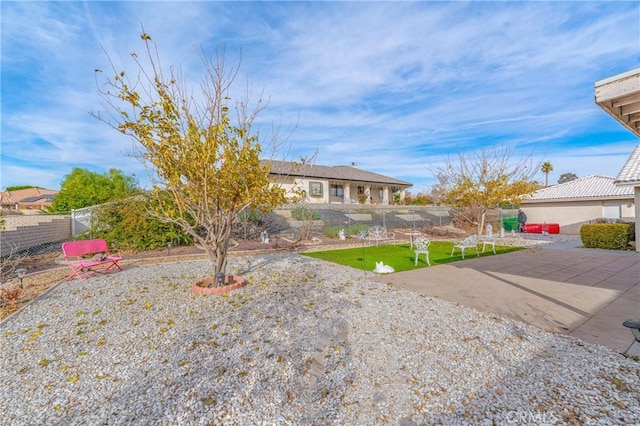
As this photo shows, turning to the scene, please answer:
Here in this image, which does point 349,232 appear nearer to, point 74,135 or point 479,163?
point 479,163

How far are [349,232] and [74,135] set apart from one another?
1370cm

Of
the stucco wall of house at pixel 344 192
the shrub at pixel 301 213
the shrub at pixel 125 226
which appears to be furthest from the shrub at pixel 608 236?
the shrub at pixel 125 226

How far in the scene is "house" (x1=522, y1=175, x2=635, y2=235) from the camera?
56.1 feet

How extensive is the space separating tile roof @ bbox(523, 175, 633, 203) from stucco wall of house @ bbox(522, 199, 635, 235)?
462 mm

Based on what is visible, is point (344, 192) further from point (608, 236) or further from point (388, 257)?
point (608, 236)

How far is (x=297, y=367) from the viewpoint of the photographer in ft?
10.8

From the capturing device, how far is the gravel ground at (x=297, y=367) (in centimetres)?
254

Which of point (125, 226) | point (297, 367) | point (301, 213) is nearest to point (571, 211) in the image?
point (301, 213)

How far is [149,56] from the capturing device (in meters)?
5.18

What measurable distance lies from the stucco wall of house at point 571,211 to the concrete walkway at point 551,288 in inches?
381

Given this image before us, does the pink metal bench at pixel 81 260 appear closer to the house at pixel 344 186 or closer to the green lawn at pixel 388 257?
the green lawn at pixel 388 257

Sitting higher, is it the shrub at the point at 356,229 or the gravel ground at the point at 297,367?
the shrub at the point at 356,229

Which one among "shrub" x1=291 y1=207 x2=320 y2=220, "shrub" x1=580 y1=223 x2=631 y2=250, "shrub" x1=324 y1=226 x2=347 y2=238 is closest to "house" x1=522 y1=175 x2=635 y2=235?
"shrub" x1=580 y1=223 x2=631 y2=250

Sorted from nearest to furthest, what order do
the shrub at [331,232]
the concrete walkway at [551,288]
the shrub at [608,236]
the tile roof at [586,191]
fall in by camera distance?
the concrete walkway at [551,288] < the shrub at [608,236] < the shrub at [331,232] < the tile roof at [586,191]
